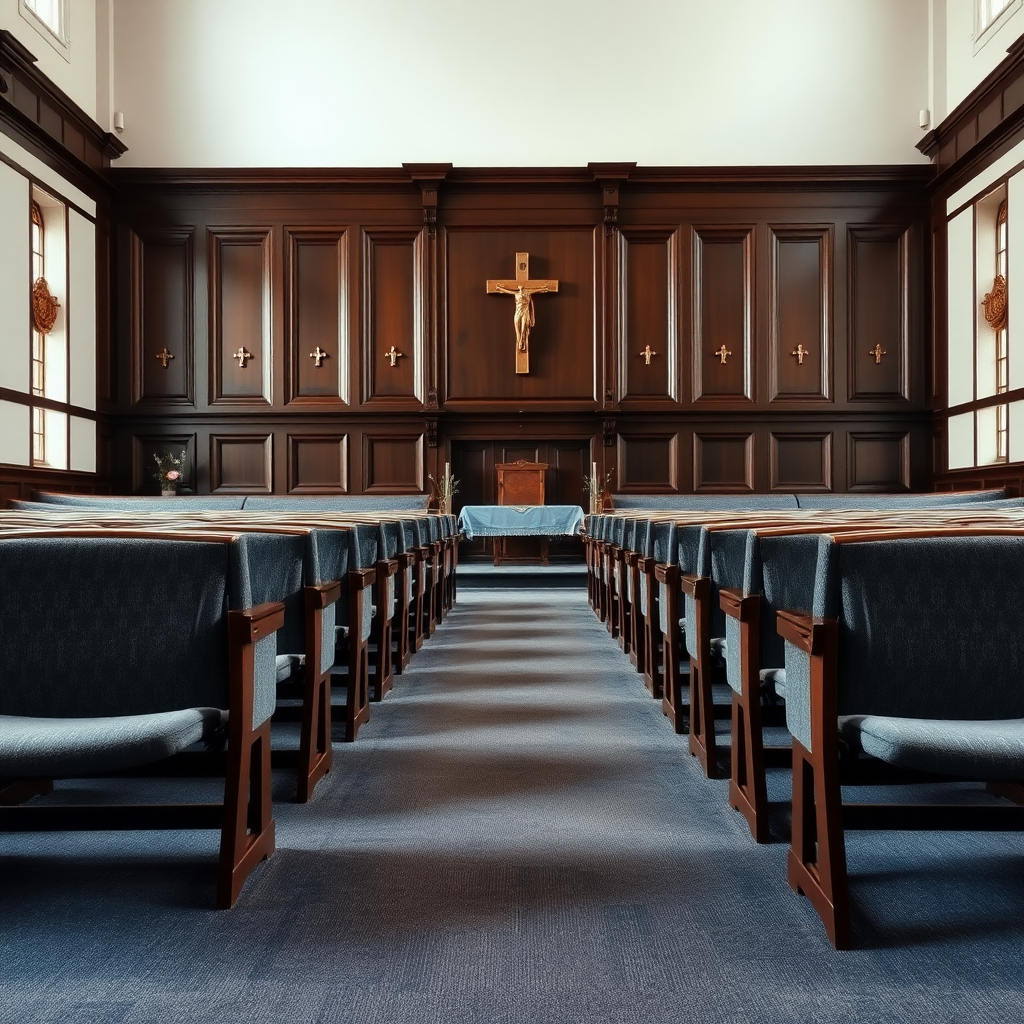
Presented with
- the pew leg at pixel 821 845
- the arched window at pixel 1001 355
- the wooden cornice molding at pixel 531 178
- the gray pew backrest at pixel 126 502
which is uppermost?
the wooden cornice molding at pixel 531 178

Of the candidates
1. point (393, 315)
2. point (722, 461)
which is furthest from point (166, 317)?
point (722, 461)

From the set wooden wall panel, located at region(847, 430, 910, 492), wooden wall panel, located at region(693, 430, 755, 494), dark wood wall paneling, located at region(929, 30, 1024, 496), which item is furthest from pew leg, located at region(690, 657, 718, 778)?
wooden wall panel, located at region(847, 430, 910, 492)

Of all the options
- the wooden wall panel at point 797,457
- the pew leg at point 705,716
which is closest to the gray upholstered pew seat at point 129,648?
the pew leg at point 705,716

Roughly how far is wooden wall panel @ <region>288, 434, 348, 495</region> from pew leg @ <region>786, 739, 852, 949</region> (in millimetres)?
8703

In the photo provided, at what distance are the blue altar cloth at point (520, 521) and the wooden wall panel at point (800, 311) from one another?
10.1ft

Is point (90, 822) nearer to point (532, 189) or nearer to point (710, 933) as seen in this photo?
point (710, 933)

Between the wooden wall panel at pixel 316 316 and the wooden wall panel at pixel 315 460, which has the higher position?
the wooden wall panel at pixel 316 316

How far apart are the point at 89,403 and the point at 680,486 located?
20.4ft

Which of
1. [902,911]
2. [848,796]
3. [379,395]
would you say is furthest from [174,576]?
[379,395]

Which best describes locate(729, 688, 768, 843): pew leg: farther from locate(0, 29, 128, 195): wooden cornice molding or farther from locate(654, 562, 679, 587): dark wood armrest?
locate(0, 29, 128, 195): wooden cornice molding

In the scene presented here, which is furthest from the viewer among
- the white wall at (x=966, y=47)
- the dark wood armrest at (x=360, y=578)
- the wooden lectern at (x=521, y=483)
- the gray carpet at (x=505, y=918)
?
the wooden lectern at (x=521, y=483)

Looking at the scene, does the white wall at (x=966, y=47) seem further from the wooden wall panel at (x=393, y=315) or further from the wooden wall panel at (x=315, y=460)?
the wooden wall panel at (x=315, y=460)

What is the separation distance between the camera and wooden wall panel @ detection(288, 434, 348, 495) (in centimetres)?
1009

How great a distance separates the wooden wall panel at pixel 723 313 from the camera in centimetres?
1007
